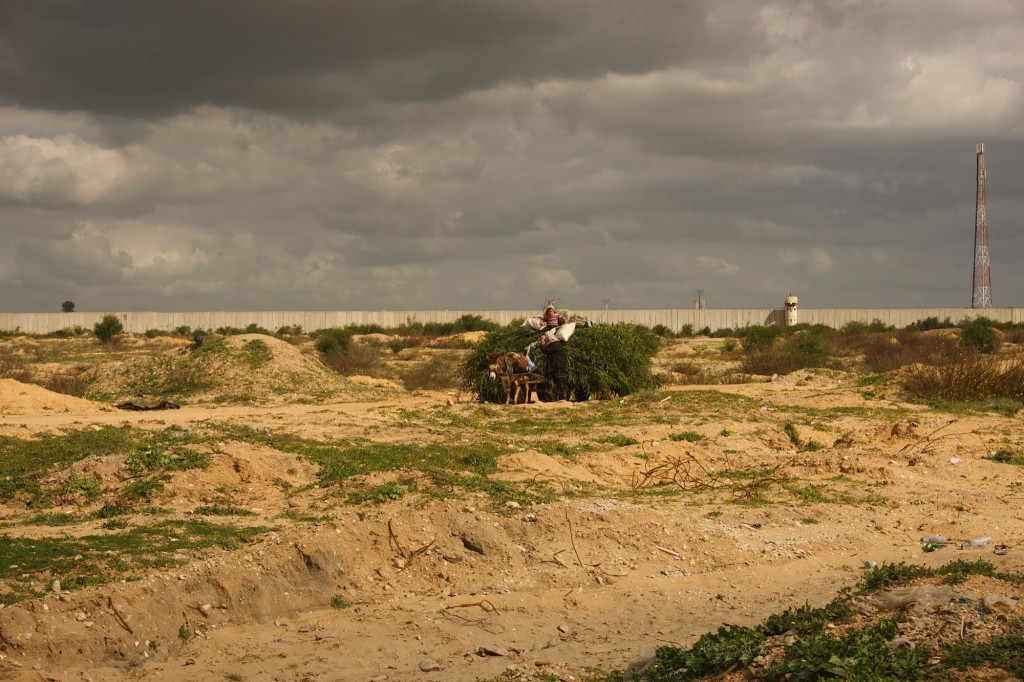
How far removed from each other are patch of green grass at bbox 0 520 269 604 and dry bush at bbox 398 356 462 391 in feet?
49.4

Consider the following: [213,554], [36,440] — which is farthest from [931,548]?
[36,440]

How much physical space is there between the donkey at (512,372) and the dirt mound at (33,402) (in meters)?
7.40

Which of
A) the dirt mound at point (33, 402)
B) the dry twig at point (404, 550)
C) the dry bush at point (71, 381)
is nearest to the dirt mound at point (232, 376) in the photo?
the dry bush at point (71, 381)

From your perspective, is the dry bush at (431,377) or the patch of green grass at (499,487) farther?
the dry bush at (431,377)

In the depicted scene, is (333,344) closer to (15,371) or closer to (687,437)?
(15,371)

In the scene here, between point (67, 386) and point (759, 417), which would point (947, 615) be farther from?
point (67, 386)

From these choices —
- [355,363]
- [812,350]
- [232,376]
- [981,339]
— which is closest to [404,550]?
[232,376]

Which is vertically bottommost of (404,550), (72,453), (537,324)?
(404,550)

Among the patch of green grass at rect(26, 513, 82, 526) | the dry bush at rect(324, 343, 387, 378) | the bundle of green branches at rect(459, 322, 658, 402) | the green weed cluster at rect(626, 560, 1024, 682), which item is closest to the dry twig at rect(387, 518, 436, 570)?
the green weed cluster at rect(626, 560, 1024, 682)

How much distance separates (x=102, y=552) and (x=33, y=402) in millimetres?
11602

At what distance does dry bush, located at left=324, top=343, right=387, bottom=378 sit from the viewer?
1230 inches

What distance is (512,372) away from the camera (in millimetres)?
19875

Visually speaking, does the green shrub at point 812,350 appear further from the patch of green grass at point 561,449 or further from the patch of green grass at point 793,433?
the patch of green grass at point 561,449

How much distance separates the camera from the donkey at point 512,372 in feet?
64.2
